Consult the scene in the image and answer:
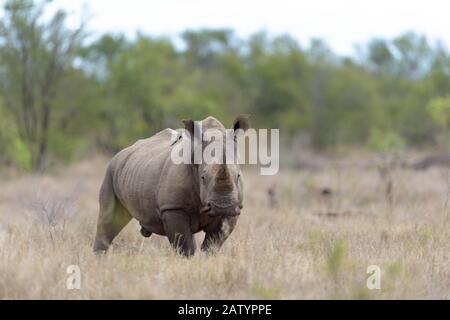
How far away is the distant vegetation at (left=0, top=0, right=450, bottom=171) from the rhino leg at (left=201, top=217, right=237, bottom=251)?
1396 cm

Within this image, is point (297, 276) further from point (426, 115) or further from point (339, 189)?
point (426, 115)

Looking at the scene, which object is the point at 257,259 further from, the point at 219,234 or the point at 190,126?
the point at 190,126

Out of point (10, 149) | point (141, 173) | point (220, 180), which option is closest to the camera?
point (220, 180)

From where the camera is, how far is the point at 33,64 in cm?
2605

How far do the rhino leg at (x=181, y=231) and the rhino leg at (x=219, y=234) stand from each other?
178 mm

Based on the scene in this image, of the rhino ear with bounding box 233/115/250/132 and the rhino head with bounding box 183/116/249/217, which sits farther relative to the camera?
the rhino ear with bounding box 233/115/250/132

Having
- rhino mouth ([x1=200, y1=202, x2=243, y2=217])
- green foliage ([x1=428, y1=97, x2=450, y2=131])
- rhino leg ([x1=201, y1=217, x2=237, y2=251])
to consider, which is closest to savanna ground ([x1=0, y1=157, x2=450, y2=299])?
rhino leg ([x1=201, y1=217, x2=237, y2=251])

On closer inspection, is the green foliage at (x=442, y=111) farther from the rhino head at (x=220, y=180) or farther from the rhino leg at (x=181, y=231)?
the rhino leg at (x=181, y=231)

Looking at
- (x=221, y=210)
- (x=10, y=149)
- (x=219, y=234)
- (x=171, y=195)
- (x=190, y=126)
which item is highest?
(x=10, y=149)

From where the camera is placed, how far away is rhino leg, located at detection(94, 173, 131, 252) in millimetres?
9625

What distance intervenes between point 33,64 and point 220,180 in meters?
19.7

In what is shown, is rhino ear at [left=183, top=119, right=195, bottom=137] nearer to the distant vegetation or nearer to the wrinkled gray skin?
the wrinkled gray skin

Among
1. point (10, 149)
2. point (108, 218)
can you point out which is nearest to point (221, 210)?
point (108, 218)

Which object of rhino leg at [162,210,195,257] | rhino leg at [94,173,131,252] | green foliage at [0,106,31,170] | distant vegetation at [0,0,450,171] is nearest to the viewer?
rhino leg at [162,210,195,257]
